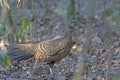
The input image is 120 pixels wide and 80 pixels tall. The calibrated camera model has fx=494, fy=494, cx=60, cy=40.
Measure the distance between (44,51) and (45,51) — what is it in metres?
0.02

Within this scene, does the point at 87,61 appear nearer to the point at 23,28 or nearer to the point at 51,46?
the point at 51,46

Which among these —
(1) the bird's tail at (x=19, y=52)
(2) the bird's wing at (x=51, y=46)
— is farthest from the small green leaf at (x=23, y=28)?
(2) the bird's wing at (x=51, y=46)

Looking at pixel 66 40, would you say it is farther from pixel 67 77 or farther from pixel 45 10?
pixel 45 10

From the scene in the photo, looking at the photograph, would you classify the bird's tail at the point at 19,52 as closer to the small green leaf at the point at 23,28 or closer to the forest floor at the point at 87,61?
the forest floor at the point at 87,61

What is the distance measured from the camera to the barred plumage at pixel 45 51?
950cm

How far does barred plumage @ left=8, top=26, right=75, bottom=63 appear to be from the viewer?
9.50m

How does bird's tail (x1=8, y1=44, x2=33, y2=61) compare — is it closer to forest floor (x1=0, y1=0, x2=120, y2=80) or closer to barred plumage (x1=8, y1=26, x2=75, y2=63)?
barred plumage (x1=8, y1=26, x2=75, y2=63)

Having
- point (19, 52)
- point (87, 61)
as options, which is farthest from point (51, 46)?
point (87, 61)

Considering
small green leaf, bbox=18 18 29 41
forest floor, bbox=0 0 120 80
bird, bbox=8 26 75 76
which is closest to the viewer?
forest floor, bbox=0 0 120 80

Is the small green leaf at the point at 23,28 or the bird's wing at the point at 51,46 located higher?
the small green leaf at the point at 23,28

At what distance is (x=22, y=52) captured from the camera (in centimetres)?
967

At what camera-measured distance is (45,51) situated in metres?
9.48

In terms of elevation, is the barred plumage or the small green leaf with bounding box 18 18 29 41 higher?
the small green leaf with bounding box 18 18 29 41

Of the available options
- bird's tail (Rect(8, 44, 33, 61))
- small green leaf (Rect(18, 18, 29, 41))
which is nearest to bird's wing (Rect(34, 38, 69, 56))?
bird's tail (Rect(8, 44, 33, 61))
